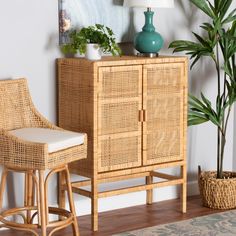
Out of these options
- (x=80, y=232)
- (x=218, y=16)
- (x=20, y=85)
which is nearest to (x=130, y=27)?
(x=218, y=16)

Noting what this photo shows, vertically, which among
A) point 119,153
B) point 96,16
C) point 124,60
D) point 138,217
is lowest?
point 138,217

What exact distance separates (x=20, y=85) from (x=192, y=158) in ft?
5.15

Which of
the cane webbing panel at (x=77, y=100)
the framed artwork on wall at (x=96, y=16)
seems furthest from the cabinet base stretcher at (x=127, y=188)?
the framed artwork on wall at (x=96, y=16)

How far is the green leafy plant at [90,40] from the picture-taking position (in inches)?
164

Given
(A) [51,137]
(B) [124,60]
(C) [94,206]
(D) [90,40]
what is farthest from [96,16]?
(C) [94,206]

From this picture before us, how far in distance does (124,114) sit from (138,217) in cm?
71

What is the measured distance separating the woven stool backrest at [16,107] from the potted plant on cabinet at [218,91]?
1.06 metres

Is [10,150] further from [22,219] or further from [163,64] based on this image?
[163,64]

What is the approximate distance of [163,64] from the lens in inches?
171

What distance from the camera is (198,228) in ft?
13.8

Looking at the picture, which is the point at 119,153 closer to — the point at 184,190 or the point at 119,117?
the point at 119,117

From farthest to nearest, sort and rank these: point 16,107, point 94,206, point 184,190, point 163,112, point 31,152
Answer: point 184,190
point 163,112
point 94,206
point 16,107
point 31,152

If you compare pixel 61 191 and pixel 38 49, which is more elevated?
pixel 38 49

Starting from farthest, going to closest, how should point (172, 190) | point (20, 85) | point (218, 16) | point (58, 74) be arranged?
point (172, 190)
point (218, 16)
point (58, 74)
point (20, 85)
